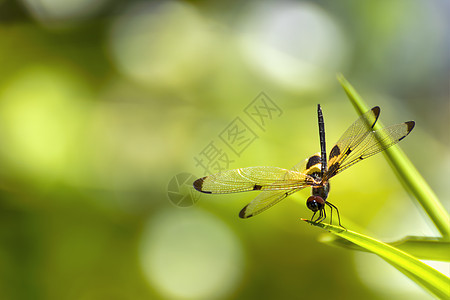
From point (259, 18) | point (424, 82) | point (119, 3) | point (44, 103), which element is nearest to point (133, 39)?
point (119, 3)

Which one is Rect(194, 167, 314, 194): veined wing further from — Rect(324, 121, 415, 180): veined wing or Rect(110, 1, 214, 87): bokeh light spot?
Rect(110, 1, 214, 87): bokeh light spot

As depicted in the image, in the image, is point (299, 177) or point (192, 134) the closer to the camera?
point (299, 177)

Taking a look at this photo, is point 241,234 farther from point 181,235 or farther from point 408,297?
point 408,297

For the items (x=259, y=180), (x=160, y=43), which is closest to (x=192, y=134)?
(x=160, y=43)

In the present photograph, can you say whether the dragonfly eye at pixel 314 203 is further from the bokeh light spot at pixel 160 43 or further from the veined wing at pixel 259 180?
the bokeh light spot at pixel 160 43

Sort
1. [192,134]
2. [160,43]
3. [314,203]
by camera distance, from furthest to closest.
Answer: [160,43] → [192,134] → [314,203]

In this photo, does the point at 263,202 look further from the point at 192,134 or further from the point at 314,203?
the point at 192,134
